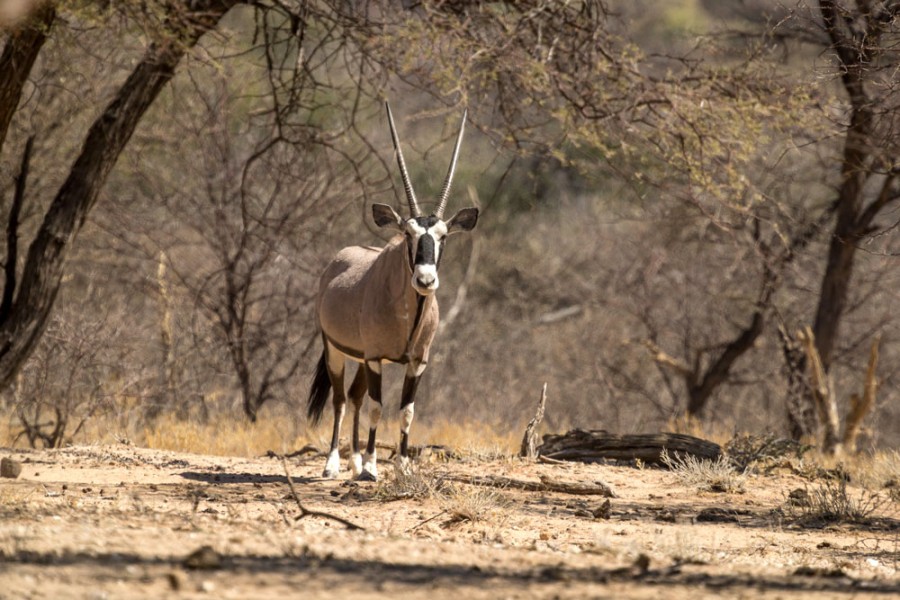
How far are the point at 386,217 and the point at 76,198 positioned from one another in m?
2.64

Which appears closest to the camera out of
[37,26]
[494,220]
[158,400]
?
[37,26]

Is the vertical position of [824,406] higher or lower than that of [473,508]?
higher

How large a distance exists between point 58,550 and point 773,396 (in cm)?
1811

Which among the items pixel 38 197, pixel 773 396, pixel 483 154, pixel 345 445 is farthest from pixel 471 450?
pixel 483 154

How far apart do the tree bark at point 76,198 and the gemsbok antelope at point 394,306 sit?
1.97 m

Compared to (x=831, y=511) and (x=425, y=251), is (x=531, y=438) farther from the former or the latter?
(x=831, y=511)

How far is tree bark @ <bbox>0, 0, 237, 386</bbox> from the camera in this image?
969cm

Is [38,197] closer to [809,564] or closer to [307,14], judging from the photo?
[307,14]

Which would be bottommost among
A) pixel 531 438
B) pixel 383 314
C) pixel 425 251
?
pixel 531 438

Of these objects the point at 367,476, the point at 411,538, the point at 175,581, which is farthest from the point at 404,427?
the point at 175,581

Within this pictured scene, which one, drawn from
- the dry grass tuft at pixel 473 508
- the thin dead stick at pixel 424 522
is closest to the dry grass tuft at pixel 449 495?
the dry grass tuft at pixel 473 508

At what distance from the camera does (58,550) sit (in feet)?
16.9

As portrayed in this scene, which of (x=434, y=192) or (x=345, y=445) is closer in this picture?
(x=345, y=445)

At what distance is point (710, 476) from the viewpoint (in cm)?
945
